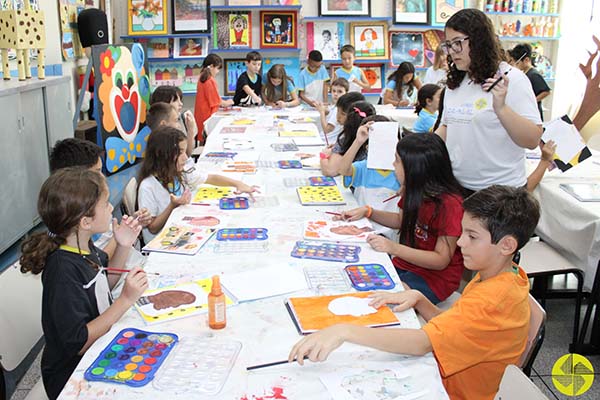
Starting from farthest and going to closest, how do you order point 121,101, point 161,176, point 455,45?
point 121,101
point 161,176
point 455,45

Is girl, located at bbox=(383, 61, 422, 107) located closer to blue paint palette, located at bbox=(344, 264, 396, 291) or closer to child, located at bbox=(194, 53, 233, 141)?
child, located at bbox=(194, 53, 233, 141)

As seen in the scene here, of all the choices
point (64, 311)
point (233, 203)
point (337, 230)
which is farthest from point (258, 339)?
point (233, 203)

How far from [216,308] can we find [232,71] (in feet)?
20.4

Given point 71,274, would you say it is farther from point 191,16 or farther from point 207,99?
point 191,16

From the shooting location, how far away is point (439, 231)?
6.72 ft

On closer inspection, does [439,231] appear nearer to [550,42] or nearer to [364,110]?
[364,110]

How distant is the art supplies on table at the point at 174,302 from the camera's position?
145cm

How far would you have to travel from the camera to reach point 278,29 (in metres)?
7.14

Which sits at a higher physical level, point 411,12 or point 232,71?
point 411,12

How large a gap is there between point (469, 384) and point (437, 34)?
6573mm

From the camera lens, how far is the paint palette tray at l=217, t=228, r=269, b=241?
203 cm

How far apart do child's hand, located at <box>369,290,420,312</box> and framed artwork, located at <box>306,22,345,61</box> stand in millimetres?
6025

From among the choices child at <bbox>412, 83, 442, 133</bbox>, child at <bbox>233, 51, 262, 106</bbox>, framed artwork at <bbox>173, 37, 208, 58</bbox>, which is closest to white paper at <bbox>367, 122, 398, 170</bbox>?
child at <bbox>412, 83, 442, 133</bbox>

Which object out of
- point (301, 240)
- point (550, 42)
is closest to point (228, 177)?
point (301, 240)
